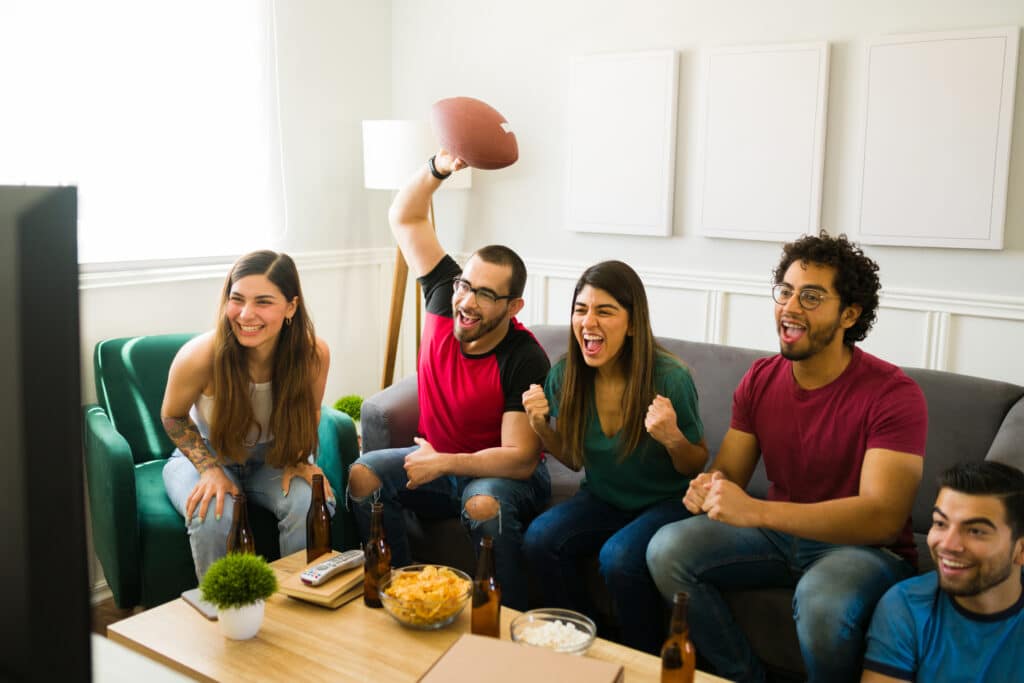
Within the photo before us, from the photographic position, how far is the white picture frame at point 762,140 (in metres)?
3.33

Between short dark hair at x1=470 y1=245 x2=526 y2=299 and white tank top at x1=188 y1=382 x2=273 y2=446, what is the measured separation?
72 cm

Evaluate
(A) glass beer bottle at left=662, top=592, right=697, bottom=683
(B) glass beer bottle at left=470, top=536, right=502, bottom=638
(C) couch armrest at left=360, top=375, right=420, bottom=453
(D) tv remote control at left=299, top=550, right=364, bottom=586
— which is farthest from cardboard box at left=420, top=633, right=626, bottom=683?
(C) couch armrest at left=360, top=375, right=420, bottom=453

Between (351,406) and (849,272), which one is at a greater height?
(849,272)

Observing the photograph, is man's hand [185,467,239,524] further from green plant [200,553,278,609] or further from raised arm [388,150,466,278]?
raised arm [388,150,466,278]

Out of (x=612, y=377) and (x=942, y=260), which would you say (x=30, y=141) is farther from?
(x=942, y=260)

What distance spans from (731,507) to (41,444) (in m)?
1.73

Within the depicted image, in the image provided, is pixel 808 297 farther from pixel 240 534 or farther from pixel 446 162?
pixel 240 534

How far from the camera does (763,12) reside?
134 inches

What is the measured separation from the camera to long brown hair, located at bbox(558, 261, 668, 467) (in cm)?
231

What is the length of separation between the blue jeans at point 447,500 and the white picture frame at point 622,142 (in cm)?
151

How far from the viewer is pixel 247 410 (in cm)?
250

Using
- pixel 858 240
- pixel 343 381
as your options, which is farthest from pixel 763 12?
pixel 343 381

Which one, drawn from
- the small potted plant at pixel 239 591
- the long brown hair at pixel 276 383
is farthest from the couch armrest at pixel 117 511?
the small potted plant at pixel 239 591

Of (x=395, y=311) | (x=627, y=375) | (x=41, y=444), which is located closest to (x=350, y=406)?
(x=395, y=311)
